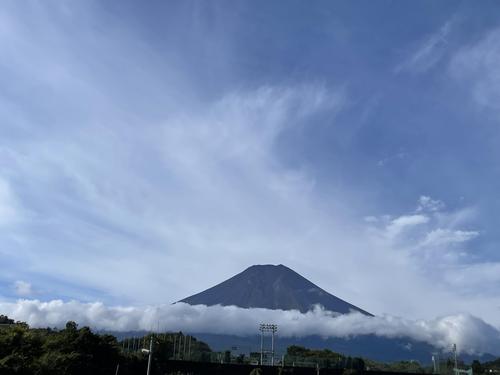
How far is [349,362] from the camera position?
11162 centimetres

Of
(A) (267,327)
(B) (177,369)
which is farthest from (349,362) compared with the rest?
(B) (177,369)

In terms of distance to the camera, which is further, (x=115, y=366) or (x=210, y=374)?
(x=210, y=374)

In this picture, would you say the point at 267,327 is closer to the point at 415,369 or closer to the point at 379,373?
the point at 379,373

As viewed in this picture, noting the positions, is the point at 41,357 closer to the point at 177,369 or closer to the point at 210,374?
the point at 177,369

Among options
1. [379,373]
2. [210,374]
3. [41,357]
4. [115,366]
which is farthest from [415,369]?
[41,357]

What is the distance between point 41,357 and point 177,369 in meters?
42.0

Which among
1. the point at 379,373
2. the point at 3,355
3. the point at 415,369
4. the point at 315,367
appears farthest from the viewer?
the point at 415,369

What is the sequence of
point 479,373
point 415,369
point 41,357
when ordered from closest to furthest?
point 41,357 < point 415,369 < point 479,373

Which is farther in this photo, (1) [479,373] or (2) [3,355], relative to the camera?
(1) [479,373]

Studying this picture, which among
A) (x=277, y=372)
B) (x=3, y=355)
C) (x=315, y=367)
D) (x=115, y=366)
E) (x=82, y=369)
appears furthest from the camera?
(x=315, y=367)

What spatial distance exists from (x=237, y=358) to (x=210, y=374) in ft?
45.3

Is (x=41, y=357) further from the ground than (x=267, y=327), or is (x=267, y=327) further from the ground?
(x=267, y=327)

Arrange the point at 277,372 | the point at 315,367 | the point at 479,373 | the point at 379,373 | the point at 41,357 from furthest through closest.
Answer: the point at 479,373, the point at 379,373, the point at 315,367, the point at 277,372, the point at 41,357

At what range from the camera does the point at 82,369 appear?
179 ft
